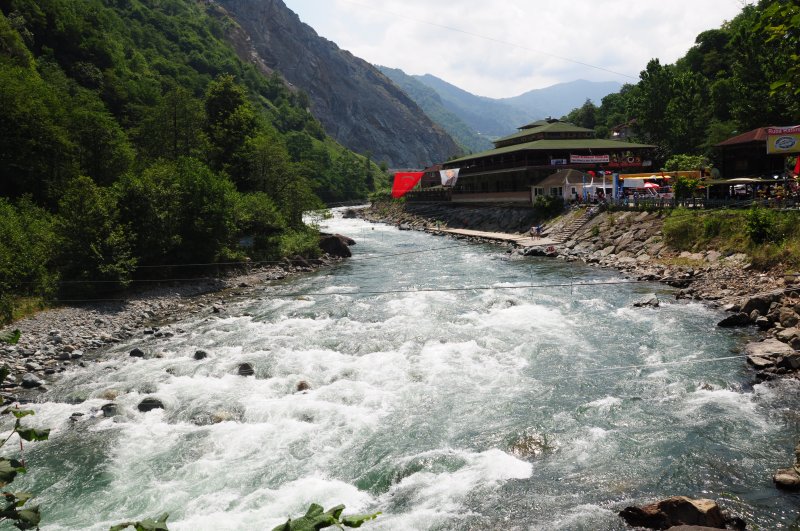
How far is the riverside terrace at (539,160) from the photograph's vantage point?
56750 millimetres

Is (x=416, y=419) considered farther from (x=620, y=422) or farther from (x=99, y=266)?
(x=99, y=266)

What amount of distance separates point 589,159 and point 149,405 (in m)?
52.4

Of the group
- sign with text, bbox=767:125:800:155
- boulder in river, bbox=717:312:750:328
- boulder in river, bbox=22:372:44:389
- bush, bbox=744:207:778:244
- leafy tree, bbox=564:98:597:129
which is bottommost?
boulder in river, bbox=717:312:750:328

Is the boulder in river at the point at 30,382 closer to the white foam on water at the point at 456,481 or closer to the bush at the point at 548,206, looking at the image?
the white foam on water at the point at 456,481

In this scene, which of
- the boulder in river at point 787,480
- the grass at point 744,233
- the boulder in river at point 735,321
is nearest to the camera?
the boulder in river at point 787,480

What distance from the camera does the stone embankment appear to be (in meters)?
18.5

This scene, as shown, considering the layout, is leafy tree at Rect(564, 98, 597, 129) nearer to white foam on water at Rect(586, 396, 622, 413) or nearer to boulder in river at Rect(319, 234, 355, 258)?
boulder in river at Rect(319, 234, 355, 258)

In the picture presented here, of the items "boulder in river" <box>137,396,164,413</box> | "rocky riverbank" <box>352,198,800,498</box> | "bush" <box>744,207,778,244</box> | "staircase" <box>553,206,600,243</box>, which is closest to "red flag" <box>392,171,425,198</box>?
"rocky riverbank" <box>352,198,800,498</box>

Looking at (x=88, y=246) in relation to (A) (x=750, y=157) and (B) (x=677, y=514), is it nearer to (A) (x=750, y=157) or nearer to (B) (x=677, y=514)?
(B) (x=677, y=514)

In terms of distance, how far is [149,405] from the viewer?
49.9ft

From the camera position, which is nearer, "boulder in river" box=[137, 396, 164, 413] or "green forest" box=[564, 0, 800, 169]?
"boulder in river" box=[137, 396, 164, 413]

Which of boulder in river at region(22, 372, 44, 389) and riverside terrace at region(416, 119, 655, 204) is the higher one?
riverside terrace at region(416, 119, 655, 204)

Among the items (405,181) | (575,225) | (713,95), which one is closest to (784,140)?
(575,225)

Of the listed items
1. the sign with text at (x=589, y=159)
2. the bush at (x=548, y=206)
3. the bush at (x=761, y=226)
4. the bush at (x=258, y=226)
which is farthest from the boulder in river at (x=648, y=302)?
the sign with text at (x=589, y=159)
